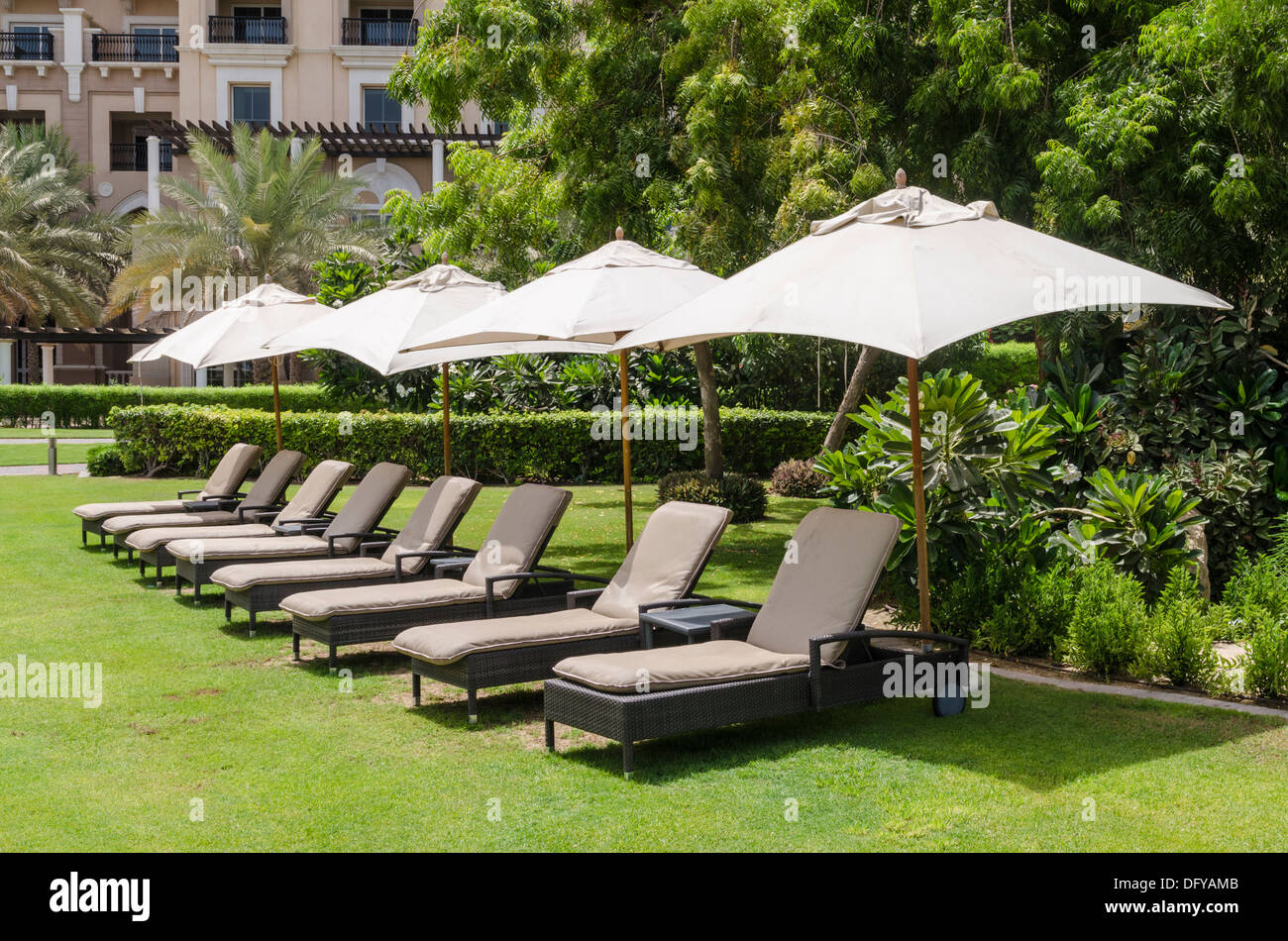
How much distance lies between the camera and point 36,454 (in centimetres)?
2667

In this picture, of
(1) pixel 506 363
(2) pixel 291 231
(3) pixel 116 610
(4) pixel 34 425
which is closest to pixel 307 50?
(2) pixel 291 231

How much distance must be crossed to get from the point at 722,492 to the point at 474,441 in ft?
20.3

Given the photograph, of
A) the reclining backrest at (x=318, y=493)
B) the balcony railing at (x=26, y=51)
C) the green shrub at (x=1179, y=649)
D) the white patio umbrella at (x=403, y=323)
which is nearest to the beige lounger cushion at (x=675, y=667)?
the green shrub at (x=1179, y=649)

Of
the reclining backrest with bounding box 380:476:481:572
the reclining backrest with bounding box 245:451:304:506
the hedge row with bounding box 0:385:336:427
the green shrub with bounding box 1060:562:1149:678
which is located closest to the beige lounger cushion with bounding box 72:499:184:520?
the reclining backrest with bounding box 245:451:304:506

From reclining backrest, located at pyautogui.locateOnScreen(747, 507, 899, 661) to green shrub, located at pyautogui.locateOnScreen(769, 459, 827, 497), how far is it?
11.8 metres

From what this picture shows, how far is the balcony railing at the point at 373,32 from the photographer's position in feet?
148

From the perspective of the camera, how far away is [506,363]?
73.6 feet

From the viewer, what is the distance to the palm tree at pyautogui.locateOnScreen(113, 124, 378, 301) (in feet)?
114

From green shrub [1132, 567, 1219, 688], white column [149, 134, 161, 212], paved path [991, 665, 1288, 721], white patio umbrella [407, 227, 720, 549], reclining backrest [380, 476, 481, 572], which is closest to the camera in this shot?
paved path [991, 665, 1288, 721]

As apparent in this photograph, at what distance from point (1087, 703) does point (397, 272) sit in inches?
979

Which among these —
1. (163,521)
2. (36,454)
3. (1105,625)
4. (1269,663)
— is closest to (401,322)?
(163,521)

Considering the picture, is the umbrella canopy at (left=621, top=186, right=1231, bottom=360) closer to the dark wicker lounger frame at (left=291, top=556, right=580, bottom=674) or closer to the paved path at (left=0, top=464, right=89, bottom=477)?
the dark wicker lounger frame at (left=291, top=556, right=580, bottom=674)

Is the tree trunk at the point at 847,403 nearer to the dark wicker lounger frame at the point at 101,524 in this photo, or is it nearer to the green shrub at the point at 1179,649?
the dark wicker lounger frame at the point at 101,524
